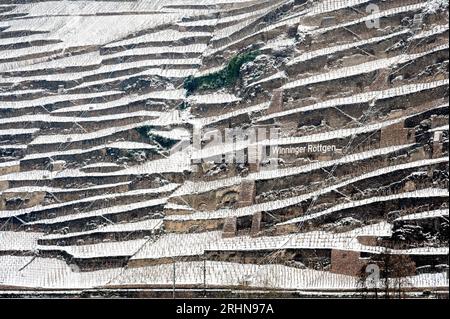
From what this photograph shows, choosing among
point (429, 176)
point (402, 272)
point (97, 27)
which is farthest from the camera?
point (97, 27)

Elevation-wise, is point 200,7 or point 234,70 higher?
point 200,7

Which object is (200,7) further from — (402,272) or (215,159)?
(402,272)

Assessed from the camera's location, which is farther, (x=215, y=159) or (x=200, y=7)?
(x=200, y=7)
